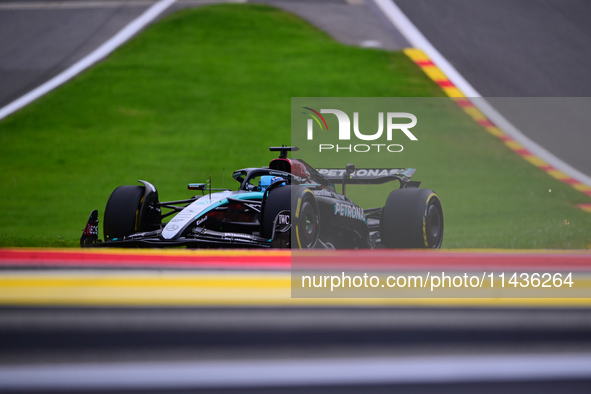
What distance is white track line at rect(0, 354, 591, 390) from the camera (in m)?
1.72

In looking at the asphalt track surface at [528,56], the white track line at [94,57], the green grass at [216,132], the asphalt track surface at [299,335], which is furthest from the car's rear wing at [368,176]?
the white track line at [94,57]

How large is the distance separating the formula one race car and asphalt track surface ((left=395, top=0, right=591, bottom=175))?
8.33 meters

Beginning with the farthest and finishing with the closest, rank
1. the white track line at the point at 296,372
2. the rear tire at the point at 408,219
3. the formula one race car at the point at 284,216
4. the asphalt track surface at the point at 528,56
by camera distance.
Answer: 1. the asphalt track surface at the point at 528,56
2. the rear tire at the point at 408,219
3. the formula one race car at the point at 284,216
4. the white track line at the point at 296,372

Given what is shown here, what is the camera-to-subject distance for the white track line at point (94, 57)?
15.7 m

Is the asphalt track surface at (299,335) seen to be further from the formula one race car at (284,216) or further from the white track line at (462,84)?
the white track line at (462,84)

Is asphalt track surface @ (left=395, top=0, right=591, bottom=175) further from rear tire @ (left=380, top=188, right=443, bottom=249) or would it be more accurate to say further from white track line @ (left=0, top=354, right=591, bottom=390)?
white track line @ (left=0, top=354, right=591, bottom=390)

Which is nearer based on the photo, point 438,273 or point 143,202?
point 438,273

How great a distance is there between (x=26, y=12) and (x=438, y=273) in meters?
21.0

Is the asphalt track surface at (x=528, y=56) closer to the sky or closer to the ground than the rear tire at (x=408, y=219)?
closer to the sky

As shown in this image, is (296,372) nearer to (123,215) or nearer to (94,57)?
(123,215)

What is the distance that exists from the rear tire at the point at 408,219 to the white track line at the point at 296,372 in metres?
3.24

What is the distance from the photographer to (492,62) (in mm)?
17109

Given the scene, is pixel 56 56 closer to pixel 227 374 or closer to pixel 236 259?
pixel 236 259

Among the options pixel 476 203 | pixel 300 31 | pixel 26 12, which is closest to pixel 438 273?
pixel 476 203
